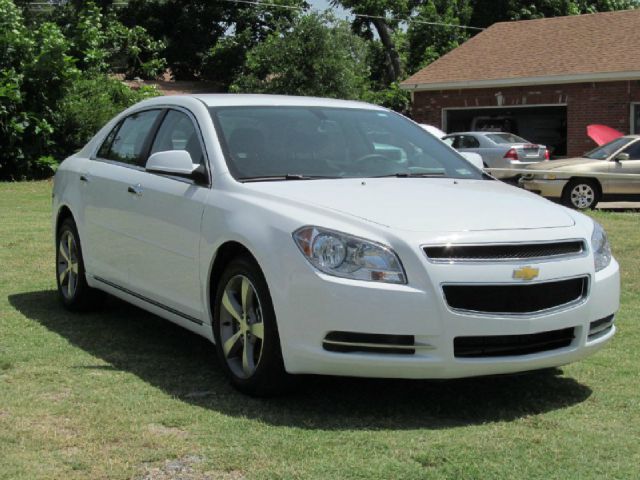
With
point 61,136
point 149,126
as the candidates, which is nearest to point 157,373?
point 149,126

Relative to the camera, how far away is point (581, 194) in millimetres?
Answer: 17891

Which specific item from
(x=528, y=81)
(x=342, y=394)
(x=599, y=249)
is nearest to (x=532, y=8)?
(x=528, y=81)

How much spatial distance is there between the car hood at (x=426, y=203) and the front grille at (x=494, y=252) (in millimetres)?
116

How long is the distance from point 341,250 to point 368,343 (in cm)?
45

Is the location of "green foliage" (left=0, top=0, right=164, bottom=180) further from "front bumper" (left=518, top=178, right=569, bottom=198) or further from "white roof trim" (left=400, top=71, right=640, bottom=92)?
"front bumper" (left=518, top=178, right=569, bottom=198)

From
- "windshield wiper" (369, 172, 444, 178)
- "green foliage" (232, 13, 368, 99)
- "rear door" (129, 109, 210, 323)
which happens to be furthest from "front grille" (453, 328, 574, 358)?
"green foliage" (232, 13, 368, 99)

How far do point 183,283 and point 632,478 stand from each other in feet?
8.88

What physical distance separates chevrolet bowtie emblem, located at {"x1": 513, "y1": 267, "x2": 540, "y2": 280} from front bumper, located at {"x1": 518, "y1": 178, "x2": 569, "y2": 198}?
45.7 ft

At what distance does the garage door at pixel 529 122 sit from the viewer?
2920 cm

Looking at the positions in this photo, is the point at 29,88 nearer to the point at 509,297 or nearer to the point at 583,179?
the point at 583,179

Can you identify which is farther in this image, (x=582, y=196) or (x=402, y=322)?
(x=582, y=196)

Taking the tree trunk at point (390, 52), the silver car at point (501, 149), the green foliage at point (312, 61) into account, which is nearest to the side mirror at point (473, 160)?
the silver car at point (501, 149)

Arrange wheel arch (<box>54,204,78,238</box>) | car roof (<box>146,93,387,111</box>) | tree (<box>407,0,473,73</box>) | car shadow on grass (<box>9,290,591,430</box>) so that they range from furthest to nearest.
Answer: tree (<box>407,0,473,73</box>), wheel arch (<box>54,204,78,238</box>), car roof (<box>146,93,387,111</box>), car shadow on grass (<box>9,290,591,430</box>)

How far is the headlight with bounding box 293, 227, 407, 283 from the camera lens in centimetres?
445
